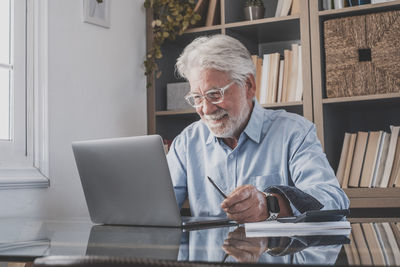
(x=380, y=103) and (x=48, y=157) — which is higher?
(x=380, y=103)

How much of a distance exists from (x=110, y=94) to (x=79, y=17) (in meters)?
0.41

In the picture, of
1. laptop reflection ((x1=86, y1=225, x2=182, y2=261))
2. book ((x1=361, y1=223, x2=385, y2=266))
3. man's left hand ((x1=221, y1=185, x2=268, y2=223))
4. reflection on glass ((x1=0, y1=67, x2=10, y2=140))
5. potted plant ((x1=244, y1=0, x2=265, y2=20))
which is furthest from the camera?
potted plant ((x1=244, y1=0, x2=265, y2=20))

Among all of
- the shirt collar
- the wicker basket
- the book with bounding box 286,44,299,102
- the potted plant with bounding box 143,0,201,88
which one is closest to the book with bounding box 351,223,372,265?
the shirt collar

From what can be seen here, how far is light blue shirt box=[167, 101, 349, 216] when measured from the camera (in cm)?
188

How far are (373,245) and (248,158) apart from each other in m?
1.07

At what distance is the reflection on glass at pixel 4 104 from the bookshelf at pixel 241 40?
2.84 feet

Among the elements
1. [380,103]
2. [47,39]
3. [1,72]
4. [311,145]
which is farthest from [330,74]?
[1,72]

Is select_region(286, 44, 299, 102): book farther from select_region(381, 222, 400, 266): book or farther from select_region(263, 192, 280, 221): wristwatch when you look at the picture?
select_region(381, 222, 400, 266): book

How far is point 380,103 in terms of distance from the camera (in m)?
2.54

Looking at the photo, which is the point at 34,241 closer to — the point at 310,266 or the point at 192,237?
the point at 192,237

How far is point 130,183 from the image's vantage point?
1.43 m

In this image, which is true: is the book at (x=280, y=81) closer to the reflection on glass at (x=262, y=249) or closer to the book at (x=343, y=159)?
the book at (x=343, y=159)

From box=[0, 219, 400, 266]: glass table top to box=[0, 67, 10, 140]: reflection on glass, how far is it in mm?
918

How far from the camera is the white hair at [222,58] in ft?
6.46
